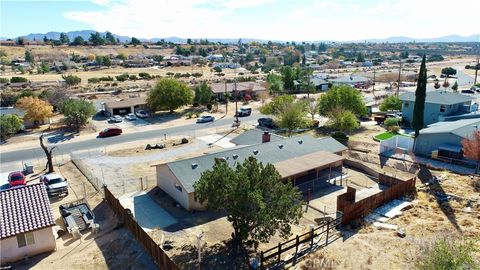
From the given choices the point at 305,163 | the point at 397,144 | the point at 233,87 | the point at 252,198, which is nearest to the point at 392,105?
the point at 397,144

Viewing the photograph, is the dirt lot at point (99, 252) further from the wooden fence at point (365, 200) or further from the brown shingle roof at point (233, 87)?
the brown shingle roof at point (233, 87)

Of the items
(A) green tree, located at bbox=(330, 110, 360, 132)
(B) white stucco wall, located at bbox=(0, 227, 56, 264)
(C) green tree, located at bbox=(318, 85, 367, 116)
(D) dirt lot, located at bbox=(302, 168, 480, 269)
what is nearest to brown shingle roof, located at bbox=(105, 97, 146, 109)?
(C) green tree, located at bbox=(318, 85, 367, 116)

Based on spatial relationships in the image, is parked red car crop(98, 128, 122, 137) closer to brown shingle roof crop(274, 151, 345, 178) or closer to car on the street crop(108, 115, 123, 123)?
car on the street crop(108, 115, 123, 123)

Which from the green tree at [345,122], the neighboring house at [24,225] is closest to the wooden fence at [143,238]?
the neighboring house at [24,225]

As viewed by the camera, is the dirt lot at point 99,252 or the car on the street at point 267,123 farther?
the car on the street at point 267,123

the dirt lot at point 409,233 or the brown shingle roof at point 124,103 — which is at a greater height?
the brown shingle roof at point 124,103

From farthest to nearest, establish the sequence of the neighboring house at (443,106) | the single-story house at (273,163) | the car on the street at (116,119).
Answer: the car on the street at (116,119) → the neighboring house at (443,106) → the single-story house at (273,163)

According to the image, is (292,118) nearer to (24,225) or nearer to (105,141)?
(105,141)
